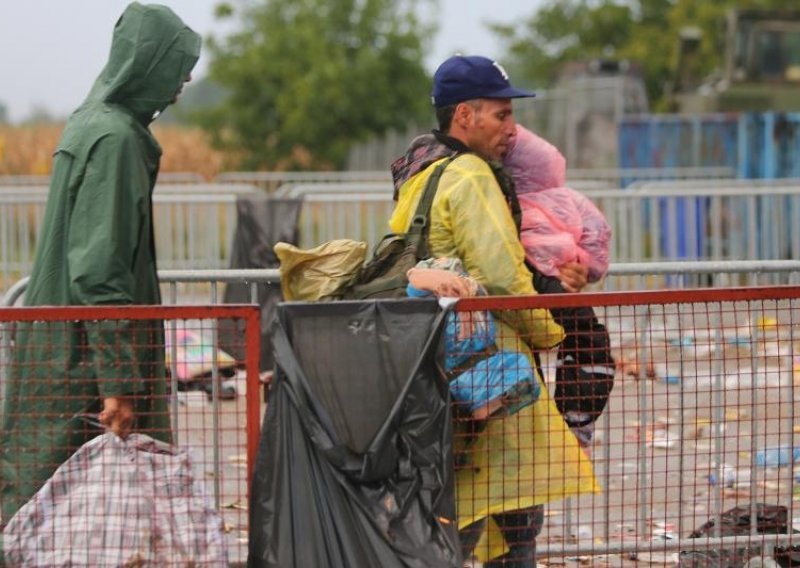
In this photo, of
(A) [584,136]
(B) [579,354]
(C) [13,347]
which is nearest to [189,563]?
(C) [13,347]

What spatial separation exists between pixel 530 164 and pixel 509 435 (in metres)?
0.96

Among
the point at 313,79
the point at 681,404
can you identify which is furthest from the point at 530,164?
the point at 313,79

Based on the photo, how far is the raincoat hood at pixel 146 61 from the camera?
5.23 metres

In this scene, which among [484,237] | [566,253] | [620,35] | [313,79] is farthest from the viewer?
[620,35]

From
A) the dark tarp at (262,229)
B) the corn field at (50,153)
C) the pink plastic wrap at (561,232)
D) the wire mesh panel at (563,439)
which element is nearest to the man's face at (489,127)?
the pink plastic wrap at (561,232)

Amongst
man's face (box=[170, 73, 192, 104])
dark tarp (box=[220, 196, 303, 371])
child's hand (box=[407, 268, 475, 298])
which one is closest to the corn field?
dark tarp (box=[220, 196, 303, 371])

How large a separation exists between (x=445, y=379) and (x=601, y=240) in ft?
3.09

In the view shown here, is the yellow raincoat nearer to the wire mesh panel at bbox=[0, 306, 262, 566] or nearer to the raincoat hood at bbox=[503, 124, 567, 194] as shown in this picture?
the raincoat hood at bbox=[503, 124, 567, 194]

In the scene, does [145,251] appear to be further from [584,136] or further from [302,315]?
[584,136]

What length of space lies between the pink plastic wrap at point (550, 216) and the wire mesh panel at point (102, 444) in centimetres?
103

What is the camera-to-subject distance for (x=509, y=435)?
16.5 ft

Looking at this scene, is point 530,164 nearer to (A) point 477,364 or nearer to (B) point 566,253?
(B) point 566,253

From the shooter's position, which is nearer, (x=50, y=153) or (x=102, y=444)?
(x=102, y=444)

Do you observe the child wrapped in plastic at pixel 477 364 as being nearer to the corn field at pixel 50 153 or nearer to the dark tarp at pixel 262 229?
the dark tarp at pixel 262 229
